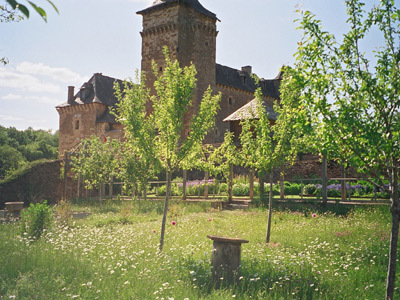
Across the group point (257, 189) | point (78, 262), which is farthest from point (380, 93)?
point (257, 189)

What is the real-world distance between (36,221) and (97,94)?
109ft

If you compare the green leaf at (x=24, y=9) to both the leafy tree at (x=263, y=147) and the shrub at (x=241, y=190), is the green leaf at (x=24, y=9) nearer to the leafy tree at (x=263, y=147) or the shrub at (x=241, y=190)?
the leafy tree at (x=263, y=147)

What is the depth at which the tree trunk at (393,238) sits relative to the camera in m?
5.36

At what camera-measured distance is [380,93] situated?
5734mm

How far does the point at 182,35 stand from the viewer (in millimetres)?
31438

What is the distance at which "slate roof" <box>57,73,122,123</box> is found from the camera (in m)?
40.2

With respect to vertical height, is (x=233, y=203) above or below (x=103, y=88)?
below

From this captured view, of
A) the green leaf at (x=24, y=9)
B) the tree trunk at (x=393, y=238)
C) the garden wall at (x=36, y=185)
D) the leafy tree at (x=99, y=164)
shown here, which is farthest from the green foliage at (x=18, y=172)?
the green leaf at (x=24, y=9)

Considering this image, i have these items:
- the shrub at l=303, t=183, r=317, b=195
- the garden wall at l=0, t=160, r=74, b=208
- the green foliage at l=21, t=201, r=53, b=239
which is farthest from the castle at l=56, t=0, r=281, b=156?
the green foliage at l=21, t=201, r=53, b=239

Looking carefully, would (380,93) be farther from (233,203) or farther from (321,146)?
(233,203)

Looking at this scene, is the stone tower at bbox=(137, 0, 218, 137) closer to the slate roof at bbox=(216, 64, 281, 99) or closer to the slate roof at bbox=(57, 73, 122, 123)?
the slate roof at bbox=(216, 64, 281, 99)

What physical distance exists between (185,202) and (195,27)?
1929 centimetres

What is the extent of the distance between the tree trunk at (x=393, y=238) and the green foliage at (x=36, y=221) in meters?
7.12

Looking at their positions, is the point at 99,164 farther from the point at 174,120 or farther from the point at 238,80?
the point at 238,80
